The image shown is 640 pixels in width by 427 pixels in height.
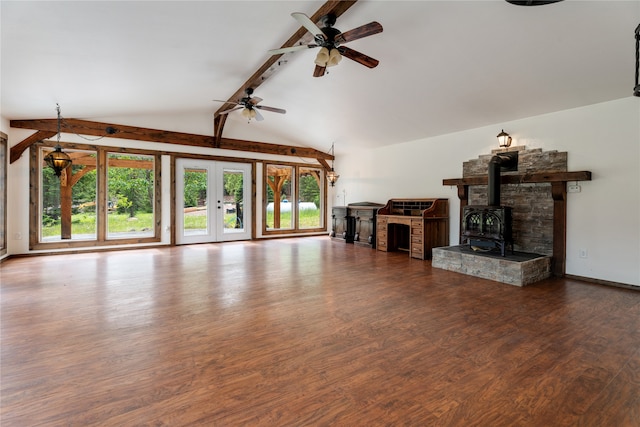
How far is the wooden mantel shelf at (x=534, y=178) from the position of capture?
175 inches

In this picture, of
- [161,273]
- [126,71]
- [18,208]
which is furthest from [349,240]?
[18,208]

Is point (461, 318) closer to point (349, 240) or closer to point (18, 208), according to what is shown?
point (349, 240)

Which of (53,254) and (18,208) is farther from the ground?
(18,208)

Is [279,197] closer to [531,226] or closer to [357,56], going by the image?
[357,56]

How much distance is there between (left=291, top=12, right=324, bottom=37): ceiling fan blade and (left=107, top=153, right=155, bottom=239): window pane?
5.94 metres

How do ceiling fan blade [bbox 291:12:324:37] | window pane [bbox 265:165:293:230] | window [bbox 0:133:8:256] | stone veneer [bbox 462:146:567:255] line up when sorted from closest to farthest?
1. ceiling fan blade [bbox 291:12:324:37]
2. stone veneer [bbox 462:146:567:255]
3. window [bbox 0:133:8:256]
4. window pane [bbox 265:165:293:230]

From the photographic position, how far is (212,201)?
8281 millimetres

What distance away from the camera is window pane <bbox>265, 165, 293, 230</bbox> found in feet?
30.5

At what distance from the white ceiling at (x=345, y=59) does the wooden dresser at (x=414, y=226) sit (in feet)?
5.53

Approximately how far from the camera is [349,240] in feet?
28.0

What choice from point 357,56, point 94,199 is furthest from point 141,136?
point 357,56

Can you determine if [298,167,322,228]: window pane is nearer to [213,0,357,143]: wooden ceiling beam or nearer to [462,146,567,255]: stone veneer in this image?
[213,0,357,143]: wooden ceiling beam

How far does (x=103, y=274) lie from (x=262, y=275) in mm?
2397

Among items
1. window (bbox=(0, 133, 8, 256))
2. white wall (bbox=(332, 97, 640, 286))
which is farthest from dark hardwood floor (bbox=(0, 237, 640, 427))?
window (bbox=(0, 133, 8, 256))
